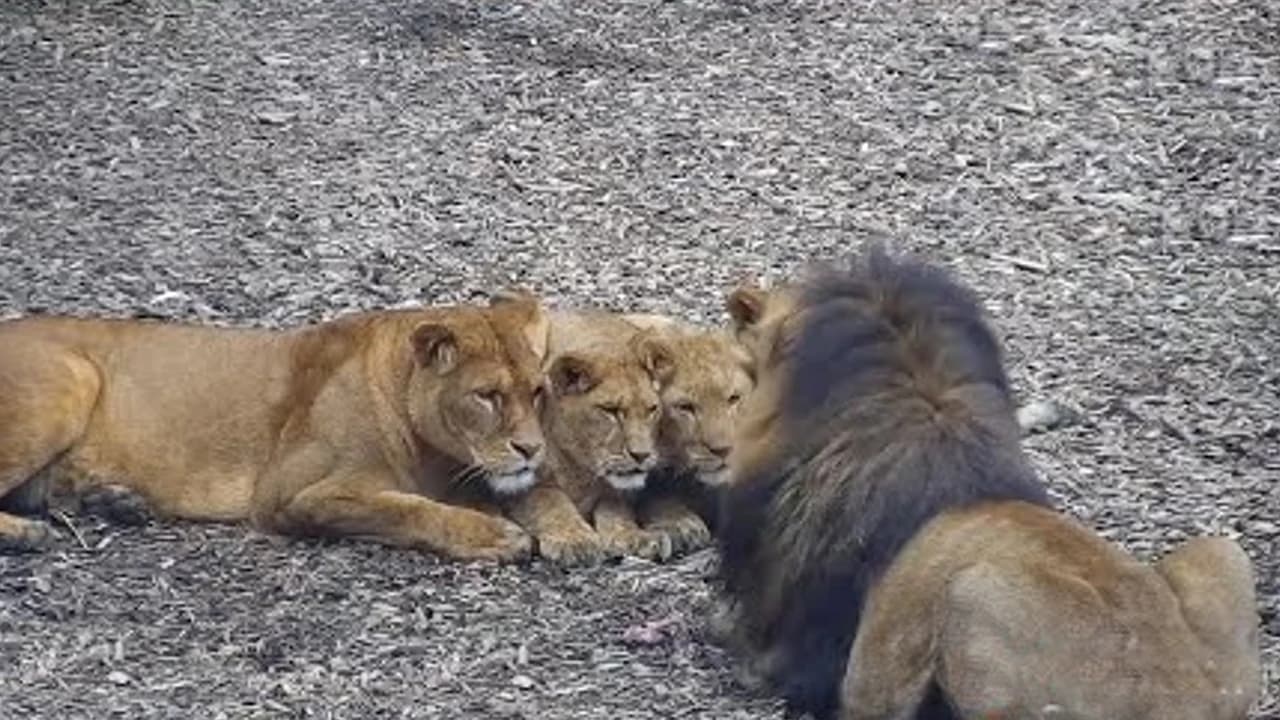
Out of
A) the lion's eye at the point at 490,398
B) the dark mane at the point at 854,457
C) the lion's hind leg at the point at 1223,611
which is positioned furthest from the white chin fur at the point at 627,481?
the lion's hind leg at the point at 1223,611

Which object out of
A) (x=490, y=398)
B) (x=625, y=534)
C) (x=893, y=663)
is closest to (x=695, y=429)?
(x=625, y=534)

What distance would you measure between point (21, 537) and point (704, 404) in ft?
5.97

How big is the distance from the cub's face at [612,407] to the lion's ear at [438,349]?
275mm

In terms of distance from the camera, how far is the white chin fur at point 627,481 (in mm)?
7711

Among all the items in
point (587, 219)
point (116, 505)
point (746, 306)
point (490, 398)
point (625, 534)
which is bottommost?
point (116, 505)

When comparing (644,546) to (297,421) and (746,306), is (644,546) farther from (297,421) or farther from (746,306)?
(297,421)

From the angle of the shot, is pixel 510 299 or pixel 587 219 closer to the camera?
pixel 510 299

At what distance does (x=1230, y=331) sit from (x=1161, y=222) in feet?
3.18

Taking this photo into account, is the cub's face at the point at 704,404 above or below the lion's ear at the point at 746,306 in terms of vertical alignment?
below

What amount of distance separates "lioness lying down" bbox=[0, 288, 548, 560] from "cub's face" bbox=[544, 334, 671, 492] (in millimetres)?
95

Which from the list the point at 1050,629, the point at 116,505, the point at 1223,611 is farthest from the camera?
the point at 116,505

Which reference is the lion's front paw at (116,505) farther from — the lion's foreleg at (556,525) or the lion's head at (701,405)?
the lion's head at (701,405)

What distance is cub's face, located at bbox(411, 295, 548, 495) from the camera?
7.77 metres

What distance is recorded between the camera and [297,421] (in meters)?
8.00
